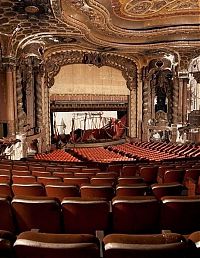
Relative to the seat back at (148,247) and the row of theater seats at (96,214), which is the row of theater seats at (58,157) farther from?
the seat back at (148,247)

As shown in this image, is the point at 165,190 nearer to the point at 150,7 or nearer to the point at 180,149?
the point at 180,149

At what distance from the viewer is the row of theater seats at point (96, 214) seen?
2068 mm

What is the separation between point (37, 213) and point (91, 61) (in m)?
14.0

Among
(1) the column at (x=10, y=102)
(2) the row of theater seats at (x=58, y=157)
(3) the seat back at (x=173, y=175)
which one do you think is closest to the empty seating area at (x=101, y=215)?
(3) the seat back at (x=173, y=175)

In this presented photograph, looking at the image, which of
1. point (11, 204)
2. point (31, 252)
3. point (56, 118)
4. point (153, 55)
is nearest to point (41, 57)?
point (56, 118)

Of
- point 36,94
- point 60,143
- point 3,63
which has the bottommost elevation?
point 60,143

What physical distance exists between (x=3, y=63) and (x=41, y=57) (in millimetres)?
2798

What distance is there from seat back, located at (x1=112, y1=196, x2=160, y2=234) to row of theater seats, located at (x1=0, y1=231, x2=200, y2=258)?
724 millimetres

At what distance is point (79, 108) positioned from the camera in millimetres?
16125

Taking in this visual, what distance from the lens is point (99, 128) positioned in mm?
18234

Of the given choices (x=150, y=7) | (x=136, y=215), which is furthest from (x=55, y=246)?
(x=150, y=7)

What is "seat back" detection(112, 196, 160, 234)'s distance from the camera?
2.07 metres

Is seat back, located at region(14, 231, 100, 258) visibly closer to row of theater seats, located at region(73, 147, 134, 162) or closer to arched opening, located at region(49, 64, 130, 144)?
row of theater seats, located at region(73, 147, 134, 162)

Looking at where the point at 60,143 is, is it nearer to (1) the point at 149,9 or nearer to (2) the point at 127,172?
(1) the point at 149,9
